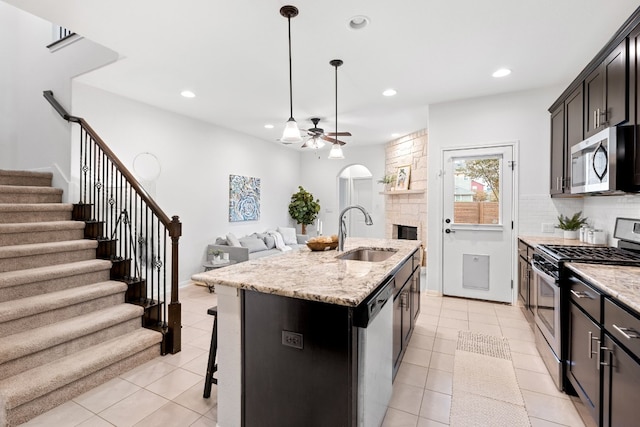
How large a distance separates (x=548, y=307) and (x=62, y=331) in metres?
3.70

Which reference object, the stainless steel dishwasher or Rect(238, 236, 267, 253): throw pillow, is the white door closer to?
the stainless steel dishwasher

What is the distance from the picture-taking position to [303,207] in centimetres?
775

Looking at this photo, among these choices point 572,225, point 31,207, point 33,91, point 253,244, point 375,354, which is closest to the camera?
point 375,354

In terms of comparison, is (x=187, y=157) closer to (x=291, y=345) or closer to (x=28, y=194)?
(x=28, y=194)

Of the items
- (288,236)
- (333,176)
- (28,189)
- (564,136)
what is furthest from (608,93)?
(333,176)

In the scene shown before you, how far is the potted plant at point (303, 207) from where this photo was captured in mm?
7758

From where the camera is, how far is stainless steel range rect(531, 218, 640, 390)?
2.19 m

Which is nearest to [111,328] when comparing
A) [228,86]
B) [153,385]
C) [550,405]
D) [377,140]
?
[153,385]

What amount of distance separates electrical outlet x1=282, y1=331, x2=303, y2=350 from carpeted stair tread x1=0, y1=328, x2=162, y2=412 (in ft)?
5.50

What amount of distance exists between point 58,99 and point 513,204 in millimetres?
5819

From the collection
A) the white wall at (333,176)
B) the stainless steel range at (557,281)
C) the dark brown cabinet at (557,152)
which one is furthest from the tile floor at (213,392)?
the white wall at (333,176)

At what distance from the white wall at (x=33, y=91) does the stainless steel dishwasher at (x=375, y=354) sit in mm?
3979

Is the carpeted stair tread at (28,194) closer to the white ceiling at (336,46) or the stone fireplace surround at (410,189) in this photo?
the white ceiling at (336,46)

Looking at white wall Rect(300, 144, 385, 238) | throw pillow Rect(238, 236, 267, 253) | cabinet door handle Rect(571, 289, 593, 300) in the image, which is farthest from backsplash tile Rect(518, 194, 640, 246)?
throw pillow Rect(238, 236, 267, 253)
